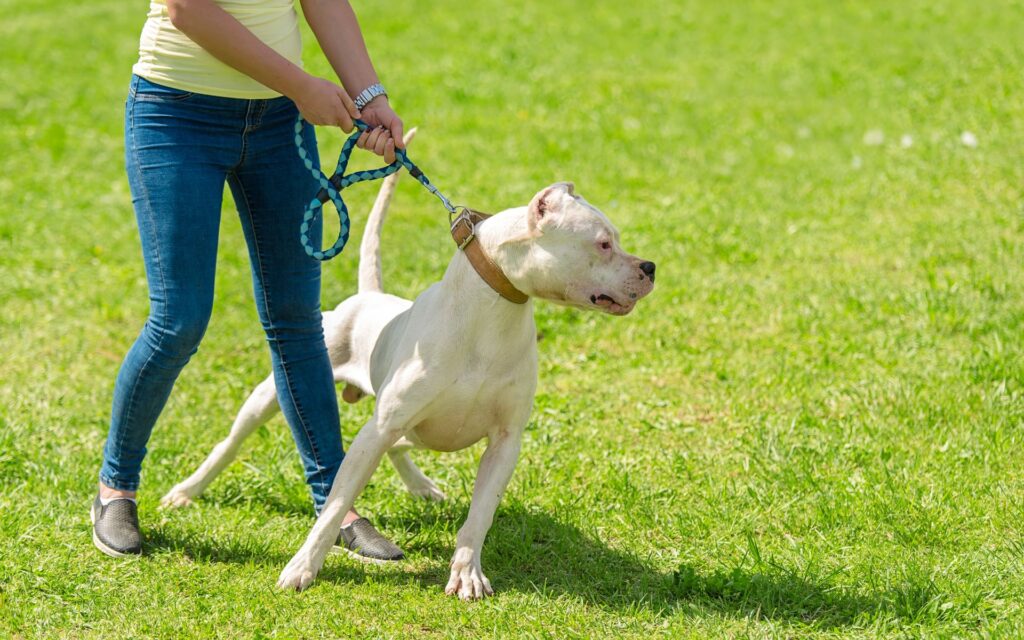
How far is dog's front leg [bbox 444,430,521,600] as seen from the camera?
4.02m

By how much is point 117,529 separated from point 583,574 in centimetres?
162

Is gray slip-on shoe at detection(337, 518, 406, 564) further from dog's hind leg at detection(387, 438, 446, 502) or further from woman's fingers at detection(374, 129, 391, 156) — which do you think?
woman's fingers at detection(374, 129, 391, 156)

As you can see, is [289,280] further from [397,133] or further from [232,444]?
[232,444]

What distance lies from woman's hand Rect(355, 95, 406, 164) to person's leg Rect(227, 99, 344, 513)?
248 mm

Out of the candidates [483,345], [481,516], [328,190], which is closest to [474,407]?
[483,345]

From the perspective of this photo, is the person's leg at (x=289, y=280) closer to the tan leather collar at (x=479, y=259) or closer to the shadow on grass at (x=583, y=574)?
the shadow on grass at (x=583, y=574)

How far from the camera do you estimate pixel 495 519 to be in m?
4.67

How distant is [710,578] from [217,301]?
4088mm

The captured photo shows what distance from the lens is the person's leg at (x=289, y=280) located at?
4129 mm

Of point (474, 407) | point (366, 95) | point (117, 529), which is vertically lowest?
point (117, 529)

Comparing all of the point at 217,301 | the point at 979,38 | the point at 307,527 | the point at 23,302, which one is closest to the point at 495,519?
the point at 307,527

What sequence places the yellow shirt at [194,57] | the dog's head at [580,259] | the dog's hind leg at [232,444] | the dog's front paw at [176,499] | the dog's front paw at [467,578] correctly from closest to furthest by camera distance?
the dog's head at [580,259] → the yellow shirt at [194,57] → the dog's front paw at [467,578] → the dog's hind leg at [232,444] → the dog's front paw at [176,499]

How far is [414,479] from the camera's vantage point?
4.88 metres

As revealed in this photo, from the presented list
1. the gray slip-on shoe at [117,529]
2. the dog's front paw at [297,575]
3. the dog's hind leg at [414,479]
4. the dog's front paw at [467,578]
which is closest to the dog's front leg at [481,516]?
the dog's front paw at [467,578]
